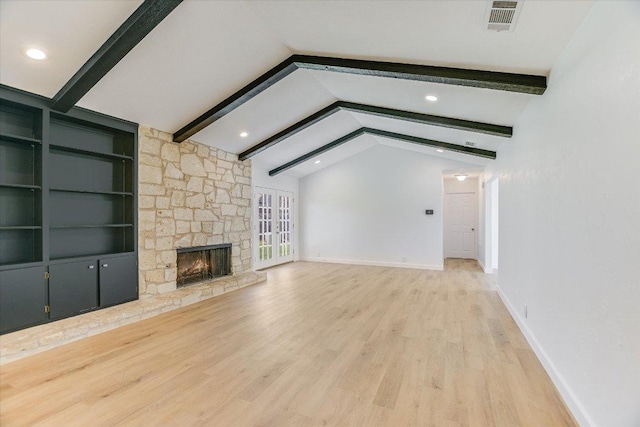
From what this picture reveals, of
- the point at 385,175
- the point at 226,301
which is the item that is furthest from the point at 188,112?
the point at 385,175

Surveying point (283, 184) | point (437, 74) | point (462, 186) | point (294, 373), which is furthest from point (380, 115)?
point (462, 186)

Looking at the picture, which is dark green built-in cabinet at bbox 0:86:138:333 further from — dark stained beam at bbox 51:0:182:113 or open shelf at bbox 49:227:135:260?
dark stained beam at bbox 51:0:182:113

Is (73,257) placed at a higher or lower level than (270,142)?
lower

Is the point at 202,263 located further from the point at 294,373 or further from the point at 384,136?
the point at 384,136

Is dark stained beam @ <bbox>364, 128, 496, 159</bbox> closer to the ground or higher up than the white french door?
higher up

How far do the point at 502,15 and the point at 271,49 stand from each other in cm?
231

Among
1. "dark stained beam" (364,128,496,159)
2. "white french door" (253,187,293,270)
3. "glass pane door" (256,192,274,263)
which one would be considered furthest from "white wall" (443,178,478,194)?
"glass pane door" (256,192,274,263)

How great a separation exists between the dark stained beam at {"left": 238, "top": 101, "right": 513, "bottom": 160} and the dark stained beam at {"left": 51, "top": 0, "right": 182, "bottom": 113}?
9.96 feet

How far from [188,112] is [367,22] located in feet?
9.52

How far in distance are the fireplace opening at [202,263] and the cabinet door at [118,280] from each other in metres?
0.80

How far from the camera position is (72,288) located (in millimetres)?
3510

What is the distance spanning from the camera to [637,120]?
4.46ft

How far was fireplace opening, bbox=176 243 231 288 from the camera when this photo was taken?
5.09 meters

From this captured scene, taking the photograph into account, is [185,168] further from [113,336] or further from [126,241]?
[113,336]
